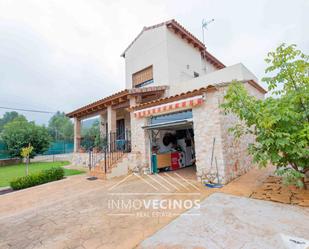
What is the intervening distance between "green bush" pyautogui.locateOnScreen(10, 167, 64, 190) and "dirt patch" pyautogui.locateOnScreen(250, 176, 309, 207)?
11.7 metres

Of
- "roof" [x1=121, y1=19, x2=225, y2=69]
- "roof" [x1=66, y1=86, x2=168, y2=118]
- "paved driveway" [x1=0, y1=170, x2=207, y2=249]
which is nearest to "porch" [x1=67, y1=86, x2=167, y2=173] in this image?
"roof" [x1=66, y1=86, x2=168, y2=118]

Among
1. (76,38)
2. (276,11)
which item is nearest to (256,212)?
(276,11)

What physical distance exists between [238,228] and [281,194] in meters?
3.52

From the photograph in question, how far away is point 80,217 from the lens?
5.13 meters

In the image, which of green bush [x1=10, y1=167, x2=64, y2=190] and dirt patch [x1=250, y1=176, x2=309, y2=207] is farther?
green bush [x1=10, y1=167, x2=64, y2=190]

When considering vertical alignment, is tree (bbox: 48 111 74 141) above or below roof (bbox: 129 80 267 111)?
above

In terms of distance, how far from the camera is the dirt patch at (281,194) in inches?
217

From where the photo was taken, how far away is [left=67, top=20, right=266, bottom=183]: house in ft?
27.3

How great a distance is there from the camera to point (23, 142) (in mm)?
22438

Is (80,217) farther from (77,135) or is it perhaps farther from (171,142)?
(77,135)

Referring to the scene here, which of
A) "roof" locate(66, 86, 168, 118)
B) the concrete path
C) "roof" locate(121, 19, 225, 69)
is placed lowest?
the concrete path

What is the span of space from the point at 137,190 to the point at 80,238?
13.2ft

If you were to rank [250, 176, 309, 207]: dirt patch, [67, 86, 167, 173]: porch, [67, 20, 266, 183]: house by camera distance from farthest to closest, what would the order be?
[67, 86, 167, 173]: porch
[67, 20, 266, 183]: house
[250, 176, 309, 207]: dirt patch

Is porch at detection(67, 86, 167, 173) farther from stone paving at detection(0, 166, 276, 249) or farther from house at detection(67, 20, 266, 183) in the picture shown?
stone paving at detection(0, 166, 276, 249)
